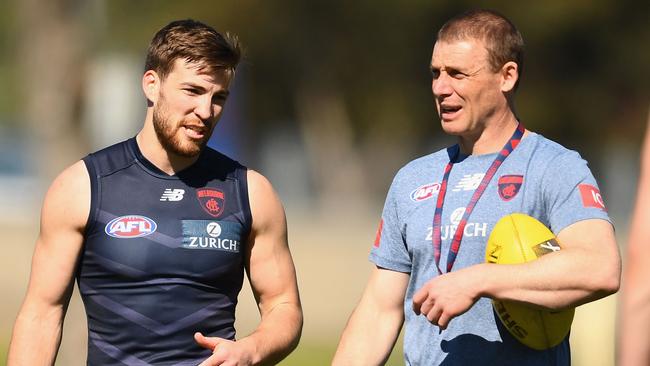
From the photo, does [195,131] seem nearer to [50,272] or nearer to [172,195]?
[172,195]

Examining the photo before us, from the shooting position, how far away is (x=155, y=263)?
18.6 feet

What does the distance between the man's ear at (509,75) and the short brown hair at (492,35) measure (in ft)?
0.06

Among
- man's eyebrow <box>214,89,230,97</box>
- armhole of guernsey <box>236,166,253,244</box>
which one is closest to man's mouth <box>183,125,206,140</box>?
man's eyebrow <box>214,89,230,97</box>

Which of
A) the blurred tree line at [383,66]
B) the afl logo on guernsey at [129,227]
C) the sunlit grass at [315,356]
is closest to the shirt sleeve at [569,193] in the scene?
the afl logo on guernsey at [129,227]

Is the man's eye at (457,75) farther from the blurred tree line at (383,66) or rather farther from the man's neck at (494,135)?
the blurred tree line at (383,66)

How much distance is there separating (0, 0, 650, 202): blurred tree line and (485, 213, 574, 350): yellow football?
3025 cm

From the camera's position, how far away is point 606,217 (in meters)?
5.20

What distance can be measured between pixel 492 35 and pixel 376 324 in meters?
1.40

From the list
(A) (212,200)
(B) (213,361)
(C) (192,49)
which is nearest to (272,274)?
(A) (212,200)

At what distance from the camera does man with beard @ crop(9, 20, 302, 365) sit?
5668 millimetres

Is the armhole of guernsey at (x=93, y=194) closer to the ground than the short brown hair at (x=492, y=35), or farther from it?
closer to the ground

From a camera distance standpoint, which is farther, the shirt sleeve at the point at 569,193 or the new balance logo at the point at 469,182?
the new balance logo at the point at 469,182

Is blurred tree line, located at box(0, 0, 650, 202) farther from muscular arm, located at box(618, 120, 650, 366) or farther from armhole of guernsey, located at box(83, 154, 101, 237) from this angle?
muscular arm, located at box(618, 120, 650, 366)

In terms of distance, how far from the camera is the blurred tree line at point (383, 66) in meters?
37.2
